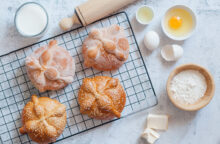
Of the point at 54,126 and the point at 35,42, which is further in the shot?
the point at 35,42

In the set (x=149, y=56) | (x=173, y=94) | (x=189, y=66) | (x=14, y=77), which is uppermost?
(x=14, y=77)

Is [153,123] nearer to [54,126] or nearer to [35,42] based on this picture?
[54,126]

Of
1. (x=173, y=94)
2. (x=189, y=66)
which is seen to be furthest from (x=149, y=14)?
(x=173, y=94)

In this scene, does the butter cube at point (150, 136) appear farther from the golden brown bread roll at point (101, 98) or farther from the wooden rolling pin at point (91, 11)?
the wooden rolling pin at point (91, 11)

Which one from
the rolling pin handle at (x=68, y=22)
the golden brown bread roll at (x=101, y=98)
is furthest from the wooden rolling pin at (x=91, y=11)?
the golden brown bread roll at (x=101, y=98)

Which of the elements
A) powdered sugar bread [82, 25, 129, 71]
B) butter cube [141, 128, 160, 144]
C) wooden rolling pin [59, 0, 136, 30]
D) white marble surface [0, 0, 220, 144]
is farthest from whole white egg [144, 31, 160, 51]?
butter cube [141, 128, 160, 144]

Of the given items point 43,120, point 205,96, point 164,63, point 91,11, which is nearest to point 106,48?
point 91,11

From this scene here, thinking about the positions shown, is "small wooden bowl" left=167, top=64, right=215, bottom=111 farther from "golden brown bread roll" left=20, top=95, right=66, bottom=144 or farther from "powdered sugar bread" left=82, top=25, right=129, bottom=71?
"golden brown bread roll" left=20, top=95, right=66, bottom=144
